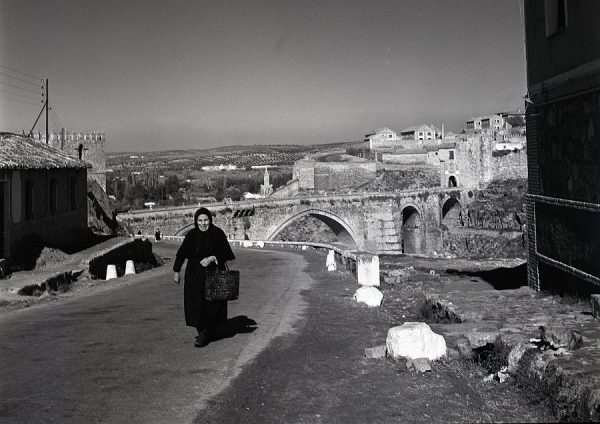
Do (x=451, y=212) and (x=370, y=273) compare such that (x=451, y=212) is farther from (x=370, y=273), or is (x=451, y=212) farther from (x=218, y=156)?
(x=218, y=156)

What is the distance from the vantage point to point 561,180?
9.41m

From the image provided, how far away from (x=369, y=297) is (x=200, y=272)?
184 inches

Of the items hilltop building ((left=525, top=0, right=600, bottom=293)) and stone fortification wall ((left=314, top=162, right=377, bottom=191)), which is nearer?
hilltop building ((left=525, top=0, right=600, bottom=293))

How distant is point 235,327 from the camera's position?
303 inches

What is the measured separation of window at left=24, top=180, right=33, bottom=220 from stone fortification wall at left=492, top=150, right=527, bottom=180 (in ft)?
217

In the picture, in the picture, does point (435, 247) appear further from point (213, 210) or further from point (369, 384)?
point (369, 384)

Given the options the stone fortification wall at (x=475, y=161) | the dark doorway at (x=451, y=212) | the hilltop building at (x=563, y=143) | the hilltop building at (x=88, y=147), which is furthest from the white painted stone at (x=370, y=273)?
the stone fortification wall at (x=475, y=161)

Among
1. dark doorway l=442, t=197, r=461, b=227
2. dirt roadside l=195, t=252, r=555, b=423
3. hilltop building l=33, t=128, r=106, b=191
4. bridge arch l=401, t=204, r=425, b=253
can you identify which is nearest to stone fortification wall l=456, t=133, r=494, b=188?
dark doorway l=442, t=197, r=461, b=227

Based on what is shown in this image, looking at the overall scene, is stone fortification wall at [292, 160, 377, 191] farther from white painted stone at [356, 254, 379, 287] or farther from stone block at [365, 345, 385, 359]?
stone block at [365, 345, 385, 359]

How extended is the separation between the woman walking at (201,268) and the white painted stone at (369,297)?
429 cm

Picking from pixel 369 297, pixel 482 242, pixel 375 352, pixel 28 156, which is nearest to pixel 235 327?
pixel 375 352

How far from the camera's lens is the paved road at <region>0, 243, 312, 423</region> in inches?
174

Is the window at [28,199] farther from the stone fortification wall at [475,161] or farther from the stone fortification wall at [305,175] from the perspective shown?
the stone fortification wall at [475,161]

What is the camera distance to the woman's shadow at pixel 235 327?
698cm
